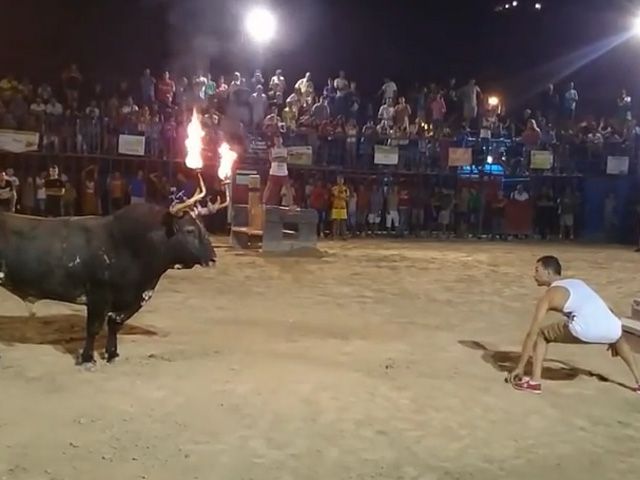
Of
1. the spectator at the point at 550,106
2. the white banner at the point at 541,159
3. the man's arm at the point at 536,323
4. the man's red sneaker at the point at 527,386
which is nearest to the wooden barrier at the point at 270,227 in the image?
the white banner at the point at 541,159

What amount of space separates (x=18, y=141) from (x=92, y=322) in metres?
14.1

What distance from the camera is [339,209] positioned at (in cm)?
2248

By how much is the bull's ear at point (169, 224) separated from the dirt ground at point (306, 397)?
121 cm

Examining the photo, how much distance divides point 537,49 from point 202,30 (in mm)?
12809

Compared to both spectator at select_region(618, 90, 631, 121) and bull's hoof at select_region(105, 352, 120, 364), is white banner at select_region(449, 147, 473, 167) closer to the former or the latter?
spectator at select_region(618, 90, 631, 121)

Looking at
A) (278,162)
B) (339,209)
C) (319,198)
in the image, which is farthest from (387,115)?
(278,162)

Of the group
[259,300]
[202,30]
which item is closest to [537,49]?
[202,30]

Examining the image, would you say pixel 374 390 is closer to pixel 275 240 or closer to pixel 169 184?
pixel 275 240

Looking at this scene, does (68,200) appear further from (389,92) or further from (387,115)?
(389,92)

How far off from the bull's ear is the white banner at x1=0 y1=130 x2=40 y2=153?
13943mm

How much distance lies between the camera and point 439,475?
5.18 m

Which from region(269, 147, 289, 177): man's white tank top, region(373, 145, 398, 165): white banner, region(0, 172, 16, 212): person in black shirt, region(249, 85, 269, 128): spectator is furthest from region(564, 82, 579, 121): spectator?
region(0, 172, 16, 212): person in black shirt

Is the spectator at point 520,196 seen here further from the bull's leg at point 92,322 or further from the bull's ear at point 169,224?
the bull's leg at point 92,322

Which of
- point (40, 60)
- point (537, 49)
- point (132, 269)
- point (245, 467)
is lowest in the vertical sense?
point (245, 467)
